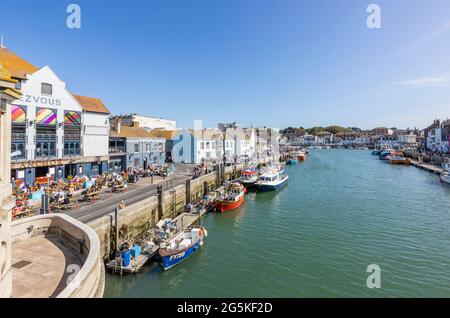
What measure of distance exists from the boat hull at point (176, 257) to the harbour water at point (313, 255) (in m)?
0.36

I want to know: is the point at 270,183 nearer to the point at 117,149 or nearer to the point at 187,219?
the point at 187,219

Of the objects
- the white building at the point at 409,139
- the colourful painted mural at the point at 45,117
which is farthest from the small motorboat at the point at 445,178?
the white building at the point at 409,139

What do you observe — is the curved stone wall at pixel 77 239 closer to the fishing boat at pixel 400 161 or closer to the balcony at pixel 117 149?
the balcony at pixel 117 149

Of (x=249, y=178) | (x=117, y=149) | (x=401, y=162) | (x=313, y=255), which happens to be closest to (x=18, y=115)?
(x=117, y=149)

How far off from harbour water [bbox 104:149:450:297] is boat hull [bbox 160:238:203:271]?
0.36 metres

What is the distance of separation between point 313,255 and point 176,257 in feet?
31.7

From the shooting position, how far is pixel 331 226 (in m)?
24.5

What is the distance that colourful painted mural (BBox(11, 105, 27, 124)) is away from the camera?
2475cm

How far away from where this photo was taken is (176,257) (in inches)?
674

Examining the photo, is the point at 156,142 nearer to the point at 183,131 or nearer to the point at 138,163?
the point at 138,163

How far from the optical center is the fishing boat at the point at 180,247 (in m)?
16.6
